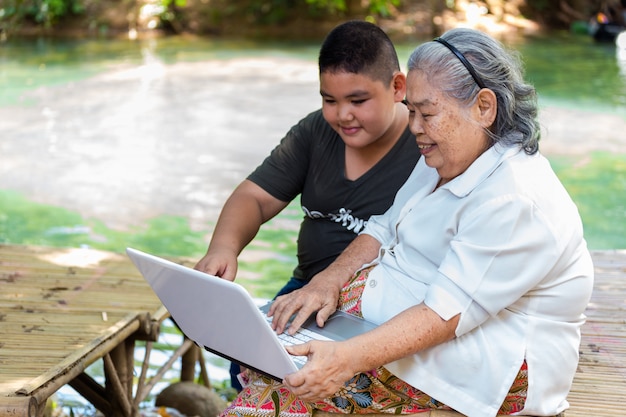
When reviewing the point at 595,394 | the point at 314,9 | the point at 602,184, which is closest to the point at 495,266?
the point at 595,394

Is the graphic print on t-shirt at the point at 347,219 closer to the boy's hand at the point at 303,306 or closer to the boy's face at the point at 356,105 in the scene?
the boy's face at the point at 356,105

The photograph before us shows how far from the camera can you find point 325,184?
2.62 meters

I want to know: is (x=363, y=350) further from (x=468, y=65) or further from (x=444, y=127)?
(x=468, y=65)

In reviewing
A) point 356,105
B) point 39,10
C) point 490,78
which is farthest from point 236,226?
point 39,10

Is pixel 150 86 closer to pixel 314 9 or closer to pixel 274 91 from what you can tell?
pixel 274 91

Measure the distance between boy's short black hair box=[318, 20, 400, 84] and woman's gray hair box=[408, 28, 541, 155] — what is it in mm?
512

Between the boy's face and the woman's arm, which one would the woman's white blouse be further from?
the boy's face

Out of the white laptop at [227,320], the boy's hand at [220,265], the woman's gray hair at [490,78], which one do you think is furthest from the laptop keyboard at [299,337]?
the woman's gray hair at [490,78]

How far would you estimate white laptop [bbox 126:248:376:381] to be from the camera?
5.67ft

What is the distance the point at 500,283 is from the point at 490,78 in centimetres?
42

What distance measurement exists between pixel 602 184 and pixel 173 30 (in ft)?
31.9

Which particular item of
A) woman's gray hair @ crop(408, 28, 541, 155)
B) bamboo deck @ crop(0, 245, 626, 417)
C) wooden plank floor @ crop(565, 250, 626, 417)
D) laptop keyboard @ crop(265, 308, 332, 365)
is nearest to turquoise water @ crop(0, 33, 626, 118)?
wooden plank floor @ crop(565, 250, 626, 417)

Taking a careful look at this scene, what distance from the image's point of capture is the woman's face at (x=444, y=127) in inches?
72.9

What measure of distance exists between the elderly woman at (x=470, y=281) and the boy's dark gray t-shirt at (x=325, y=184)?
0.54 meters
